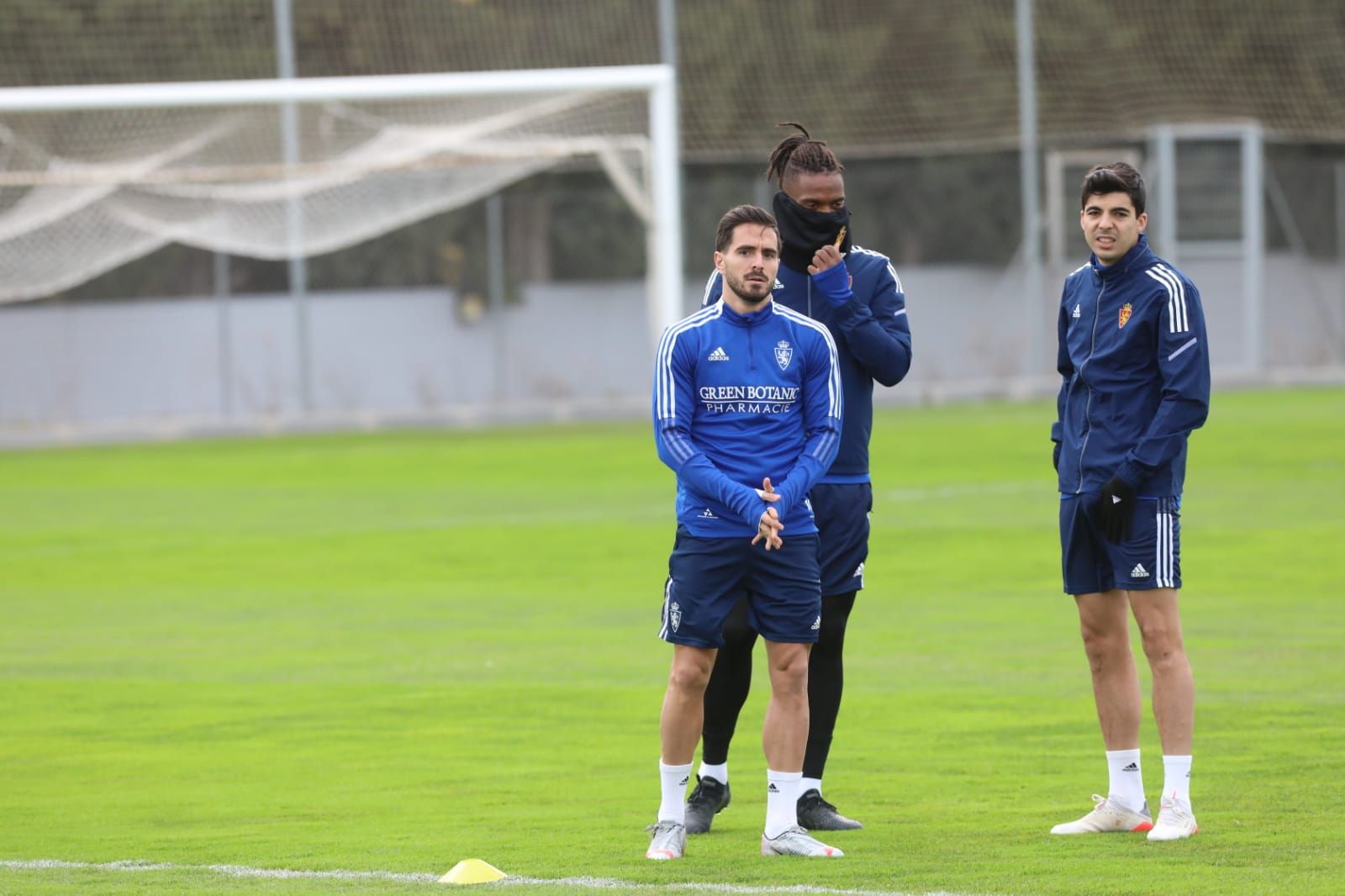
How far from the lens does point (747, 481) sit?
6.65 m

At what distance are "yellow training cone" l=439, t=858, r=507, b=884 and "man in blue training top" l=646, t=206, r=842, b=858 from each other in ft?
1.82

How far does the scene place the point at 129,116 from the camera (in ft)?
→ 83.8

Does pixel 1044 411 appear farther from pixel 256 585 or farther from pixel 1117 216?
pixel 1117 216

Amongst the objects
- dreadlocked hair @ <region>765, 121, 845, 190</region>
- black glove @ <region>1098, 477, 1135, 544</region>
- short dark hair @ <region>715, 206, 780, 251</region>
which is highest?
dreadlocked hair @ <region>765, 121, 845, 190</region>

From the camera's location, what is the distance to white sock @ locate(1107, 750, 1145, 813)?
6.90 m

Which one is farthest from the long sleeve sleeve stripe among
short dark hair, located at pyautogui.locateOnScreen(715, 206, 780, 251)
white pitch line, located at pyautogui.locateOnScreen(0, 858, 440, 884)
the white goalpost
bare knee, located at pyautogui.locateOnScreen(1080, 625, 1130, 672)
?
the white goalpost

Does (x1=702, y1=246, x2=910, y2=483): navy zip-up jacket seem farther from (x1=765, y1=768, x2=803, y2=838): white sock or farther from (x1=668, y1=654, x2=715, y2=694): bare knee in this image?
(x1=765, y1=768, x2=803, y2=838): white sock

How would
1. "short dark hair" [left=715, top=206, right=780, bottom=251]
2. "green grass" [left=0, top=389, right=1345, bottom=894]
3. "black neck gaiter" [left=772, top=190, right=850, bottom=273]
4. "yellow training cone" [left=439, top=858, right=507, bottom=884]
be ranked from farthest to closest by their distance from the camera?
1. "black neck gaiter" [left=772, top=190, right=850, bottom=273]
2. "green grass" [left=0, top=389, right=1345, bottom=894]
3. "short dark hair" [left=715, top=206, right=780, bottom=251]
4. "yellow training cone" [left=439, top=858, right=507, bottom=884]

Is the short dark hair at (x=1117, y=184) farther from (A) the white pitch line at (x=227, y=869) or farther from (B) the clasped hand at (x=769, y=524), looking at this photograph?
(A) the white pitch line at (x=227, y=869)

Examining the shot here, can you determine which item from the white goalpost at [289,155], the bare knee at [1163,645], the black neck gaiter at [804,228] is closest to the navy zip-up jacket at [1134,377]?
the bare knee at [1163,645]

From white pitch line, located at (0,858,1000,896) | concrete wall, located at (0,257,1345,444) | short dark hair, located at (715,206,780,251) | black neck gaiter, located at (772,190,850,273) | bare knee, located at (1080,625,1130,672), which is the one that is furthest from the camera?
concrete wall, located at (0,257,1345,444)

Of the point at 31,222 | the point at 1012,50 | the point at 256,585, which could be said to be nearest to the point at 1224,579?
the point at 256,585

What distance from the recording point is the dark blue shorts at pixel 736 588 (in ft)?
21.7

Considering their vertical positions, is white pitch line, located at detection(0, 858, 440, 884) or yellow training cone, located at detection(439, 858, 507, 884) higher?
yellow training cone, located at detection(439, 858, 507, 884)
